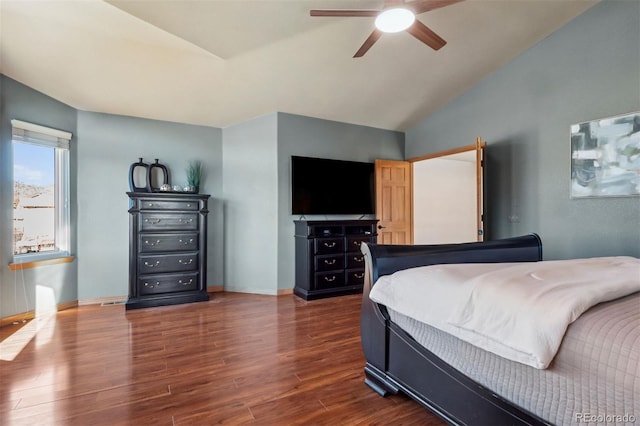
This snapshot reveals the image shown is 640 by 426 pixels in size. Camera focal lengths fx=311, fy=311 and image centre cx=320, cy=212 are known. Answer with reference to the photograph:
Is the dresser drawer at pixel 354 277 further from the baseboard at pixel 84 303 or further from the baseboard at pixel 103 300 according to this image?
the baseboard at pixel 103 300

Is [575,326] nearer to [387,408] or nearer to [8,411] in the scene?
[387,408]

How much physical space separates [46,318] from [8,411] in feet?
6.76

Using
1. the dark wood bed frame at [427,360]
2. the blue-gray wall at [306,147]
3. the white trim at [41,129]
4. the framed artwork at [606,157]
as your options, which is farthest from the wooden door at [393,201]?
the white trim at [41,129]

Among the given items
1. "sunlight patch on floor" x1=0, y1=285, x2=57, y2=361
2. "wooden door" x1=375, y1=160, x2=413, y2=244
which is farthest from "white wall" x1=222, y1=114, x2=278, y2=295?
"sunlight patch on floor" x1=0, y1=285, x2=57, y2=361

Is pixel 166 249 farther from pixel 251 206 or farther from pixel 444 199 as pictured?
pixel 444 199

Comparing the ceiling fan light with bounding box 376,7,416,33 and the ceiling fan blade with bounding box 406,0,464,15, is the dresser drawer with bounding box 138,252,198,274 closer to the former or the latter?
the ceiling fan light with bounding box 376,7,416,33

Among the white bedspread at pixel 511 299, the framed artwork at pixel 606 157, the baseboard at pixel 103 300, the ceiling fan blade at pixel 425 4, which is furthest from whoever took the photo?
the baseboard at pixel 103 300

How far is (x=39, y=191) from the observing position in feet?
12.0

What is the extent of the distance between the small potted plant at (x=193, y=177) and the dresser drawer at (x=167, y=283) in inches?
45.4

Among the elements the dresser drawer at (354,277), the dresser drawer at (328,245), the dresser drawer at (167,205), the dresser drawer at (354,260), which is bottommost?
the dresser drawer at (354,277)

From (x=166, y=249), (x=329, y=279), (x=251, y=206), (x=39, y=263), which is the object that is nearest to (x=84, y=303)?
(x=39, y=263)

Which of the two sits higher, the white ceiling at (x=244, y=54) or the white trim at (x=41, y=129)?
the white ceiling at (x=244, y=54)

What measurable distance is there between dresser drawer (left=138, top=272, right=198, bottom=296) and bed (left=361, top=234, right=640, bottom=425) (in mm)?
2840

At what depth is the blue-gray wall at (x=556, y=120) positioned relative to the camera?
320 cm
